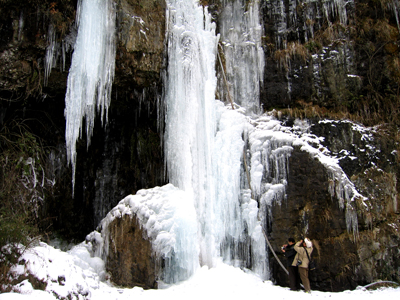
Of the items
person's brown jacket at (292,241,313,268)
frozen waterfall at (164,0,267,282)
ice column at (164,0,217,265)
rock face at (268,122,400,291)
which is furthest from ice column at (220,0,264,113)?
person's brown jacket at (292,241,313,268)

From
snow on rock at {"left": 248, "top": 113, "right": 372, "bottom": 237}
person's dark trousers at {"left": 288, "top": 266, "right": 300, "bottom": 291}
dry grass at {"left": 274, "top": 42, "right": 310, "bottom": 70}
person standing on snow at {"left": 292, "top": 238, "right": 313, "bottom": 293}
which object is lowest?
person's dark trousers at {"left": 288, "top": 266, "right": 300, "bottom": 291}

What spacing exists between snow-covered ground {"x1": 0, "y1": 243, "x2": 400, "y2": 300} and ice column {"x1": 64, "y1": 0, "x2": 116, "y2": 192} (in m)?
3.07

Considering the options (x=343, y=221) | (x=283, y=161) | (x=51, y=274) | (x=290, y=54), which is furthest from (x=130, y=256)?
(x=290, y=54)

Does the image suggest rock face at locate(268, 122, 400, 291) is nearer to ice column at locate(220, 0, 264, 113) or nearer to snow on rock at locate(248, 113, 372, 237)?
snow on rock at locate(248, 113, 372, 237)

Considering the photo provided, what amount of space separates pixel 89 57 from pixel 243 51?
464 cm

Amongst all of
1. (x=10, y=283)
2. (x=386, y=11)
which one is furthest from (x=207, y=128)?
(x=386, y=11)

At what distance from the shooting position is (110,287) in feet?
18.2

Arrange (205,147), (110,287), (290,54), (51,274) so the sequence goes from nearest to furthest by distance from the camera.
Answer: (51,274)
(110,287)
(205,147)
(290,54)

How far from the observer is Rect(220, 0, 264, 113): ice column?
9.58 meters

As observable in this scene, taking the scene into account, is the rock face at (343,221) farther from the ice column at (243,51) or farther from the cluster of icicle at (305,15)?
the cluster of icicle at (305,15)

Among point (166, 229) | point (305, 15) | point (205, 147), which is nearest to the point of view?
point (166, 229)

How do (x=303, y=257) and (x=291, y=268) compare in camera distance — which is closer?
(x=303, y=257)

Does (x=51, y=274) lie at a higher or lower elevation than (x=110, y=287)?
higher

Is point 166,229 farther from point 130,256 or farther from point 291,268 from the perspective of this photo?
point 291,268
